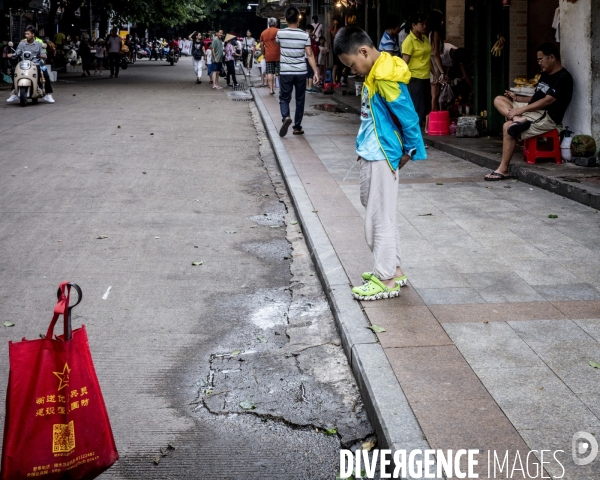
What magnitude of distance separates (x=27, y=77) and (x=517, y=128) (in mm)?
13663

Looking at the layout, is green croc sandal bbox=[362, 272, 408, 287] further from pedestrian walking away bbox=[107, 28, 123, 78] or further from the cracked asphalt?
pedestrian walking away bbox=[107, 28, 123, 78]

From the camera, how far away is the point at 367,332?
484 cm

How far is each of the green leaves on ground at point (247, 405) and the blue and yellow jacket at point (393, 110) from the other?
1.82 metres

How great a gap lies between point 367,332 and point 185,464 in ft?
5.03

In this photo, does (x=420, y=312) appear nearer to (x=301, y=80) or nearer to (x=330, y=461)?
(x=330, y=461)

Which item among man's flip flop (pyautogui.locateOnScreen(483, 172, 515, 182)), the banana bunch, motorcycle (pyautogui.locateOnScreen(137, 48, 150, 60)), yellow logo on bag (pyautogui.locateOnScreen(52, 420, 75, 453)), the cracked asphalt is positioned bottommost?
the cracked asphalt

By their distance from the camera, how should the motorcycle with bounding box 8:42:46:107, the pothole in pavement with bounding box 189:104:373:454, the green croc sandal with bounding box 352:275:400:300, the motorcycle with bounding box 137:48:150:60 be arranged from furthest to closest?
the motorcycle with bounding box 137:48:150:60 < the motorcycle with bounding box 8:42:46:107 < the green croc sandal with bounding box 352:275:400:300 < the pothole in pavement with bounding box 189:104:373:454

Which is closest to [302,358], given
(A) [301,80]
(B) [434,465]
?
(B) [434,465]

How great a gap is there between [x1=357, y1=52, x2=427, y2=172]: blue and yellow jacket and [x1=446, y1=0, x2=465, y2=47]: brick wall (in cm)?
1173

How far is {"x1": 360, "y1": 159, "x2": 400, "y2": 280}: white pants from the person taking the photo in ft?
17.3

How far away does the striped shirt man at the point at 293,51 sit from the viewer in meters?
13.8

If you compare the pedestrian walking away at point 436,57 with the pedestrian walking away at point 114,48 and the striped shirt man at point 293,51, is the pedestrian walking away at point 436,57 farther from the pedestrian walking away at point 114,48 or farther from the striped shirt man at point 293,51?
the pedestrian walking away at point 114,48

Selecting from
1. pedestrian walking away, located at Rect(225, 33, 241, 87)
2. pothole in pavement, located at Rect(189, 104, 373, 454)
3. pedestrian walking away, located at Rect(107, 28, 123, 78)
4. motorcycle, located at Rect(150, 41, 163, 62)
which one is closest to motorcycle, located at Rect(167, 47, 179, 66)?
motorcycle, located at Rect(150, 41, 163, 62)
